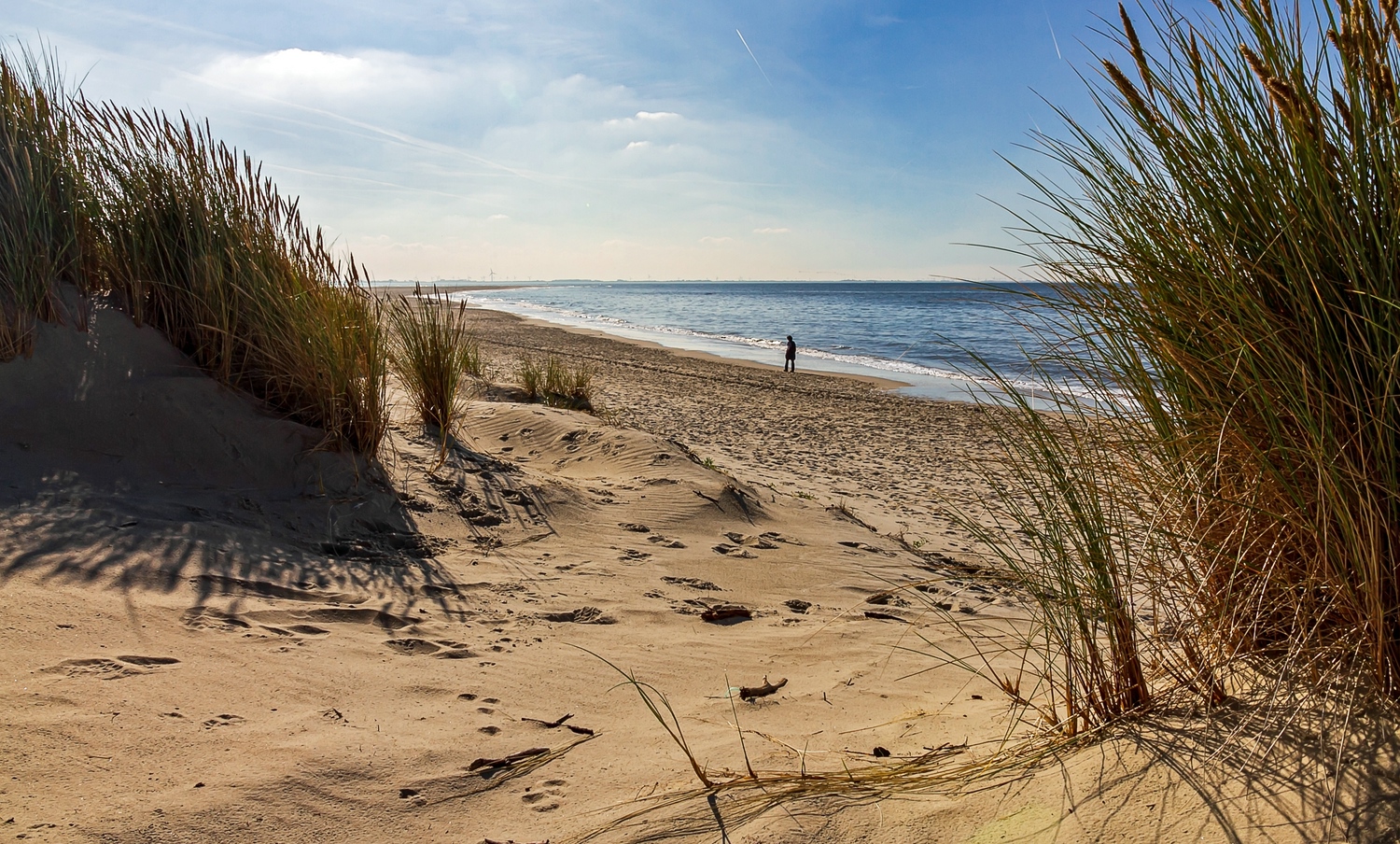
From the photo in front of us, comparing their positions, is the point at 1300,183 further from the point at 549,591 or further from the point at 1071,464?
the point at 549,591

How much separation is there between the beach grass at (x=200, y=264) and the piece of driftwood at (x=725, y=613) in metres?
2.45

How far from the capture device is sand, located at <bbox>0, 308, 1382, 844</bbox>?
5.93 ft

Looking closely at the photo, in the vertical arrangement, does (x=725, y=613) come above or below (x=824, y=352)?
below

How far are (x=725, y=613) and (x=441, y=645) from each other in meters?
1.42

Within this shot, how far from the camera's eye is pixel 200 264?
187 inches

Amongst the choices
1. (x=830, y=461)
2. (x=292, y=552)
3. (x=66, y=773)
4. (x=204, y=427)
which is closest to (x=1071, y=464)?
(x=66, y=773)

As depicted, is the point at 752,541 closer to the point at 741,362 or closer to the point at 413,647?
the point at 413,647

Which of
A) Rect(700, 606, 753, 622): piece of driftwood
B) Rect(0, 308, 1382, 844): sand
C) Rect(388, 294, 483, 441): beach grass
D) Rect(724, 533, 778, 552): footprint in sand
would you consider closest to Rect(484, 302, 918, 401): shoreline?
Rect(724, 533, 778, 552): footprint in sand

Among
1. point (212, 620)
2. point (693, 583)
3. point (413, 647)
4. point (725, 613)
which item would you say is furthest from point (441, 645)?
point (693, 583)

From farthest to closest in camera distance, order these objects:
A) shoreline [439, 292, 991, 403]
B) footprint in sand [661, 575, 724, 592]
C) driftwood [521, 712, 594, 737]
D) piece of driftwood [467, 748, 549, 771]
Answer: shoreline [439, 292, 991, 403]
footprint in sand [661, 575, 724, 592]
driftwood [521, 712, 594, 737]
piece of driftwood [467, 748, 549, 771]

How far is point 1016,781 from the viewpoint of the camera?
1.82 meters

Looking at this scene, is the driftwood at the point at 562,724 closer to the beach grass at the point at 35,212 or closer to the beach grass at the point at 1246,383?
the beach grass at the point at 1246,383

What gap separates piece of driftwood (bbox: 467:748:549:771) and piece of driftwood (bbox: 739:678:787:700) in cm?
83

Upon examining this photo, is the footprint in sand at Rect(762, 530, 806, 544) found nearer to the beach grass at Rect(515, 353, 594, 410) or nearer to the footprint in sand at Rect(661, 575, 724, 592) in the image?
the footprint in sand at Rect(661, 575, 724, 592)
